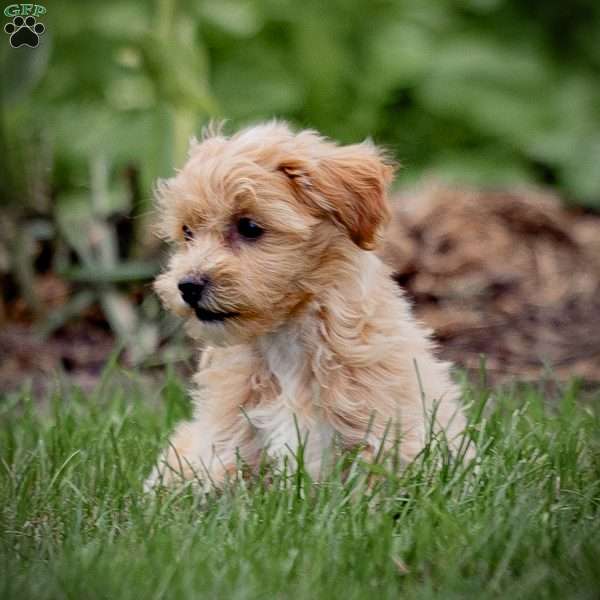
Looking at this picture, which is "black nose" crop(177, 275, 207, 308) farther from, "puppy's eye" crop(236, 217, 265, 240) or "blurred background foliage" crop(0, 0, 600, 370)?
"blurred background foliage" crop(0, 0, 600, 370)

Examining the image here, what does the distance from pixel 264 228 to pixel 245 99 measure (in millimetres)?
4847

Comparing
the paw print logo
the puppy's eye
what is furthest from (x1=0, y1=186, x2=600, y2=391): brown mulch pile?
the puppy's eye

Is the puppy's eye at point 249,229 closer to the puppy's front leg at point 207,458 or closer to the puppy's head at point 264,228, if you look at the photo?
the puppy's head at point 264,228

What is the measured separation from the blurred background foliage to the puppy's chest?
2.74 metres

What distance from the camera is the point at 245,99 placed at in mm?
8742

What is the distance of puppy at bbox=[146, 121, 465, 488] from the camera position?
4000 millimetres

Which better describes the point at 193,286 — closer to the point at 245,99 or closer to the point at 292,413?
the point at 292,413

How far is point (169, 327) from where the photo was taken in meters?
6.75

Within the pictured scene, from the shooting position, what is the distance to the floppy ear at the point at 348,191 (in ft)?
13.2

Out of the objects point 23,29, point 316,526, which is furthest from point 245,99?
point 316,526

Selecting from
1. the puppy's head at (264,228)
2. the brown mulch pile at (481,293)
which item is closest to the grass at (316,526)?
the puppy's head at (264,228)

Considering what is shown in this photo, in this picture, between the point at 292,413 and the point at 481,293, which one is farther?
the point at 481,293

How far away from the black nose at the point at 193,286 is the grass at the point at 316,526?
62 cm

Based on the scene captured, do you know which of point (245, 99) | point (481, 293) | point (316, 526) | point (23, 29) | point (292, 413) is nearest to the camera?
point (316, 526)
